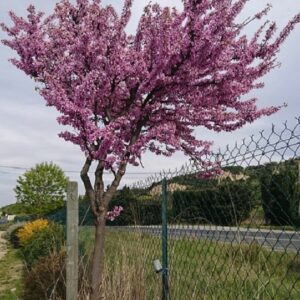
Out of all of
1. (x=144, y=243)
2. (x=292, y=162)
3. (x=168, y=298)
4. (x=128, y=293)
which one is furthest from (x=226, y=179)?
(x=144, y=243)

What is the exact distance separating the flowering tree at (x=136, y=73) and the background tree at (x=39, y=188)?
4948cm

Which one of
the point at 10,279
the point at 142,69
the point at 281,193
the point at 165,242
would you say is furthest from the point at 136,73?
the point at 10,279

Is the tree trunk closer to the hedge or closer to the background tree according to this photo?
the hedge

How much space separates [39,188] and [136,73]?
170 ft

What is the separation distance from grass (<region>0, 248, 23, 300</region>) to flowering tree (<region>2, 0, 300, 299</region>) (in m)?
5.19

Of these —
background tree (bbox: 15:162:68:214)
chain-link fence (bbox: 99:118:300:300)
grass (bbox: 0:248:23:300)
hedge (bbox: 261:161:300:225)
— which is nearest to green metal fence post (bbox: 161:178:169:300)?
chain-link fence (bbox: 99:118:300:300)

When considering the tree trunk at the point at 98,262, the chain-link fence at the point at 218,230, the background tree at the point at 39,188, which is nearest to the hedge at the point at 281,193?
the chain-link fence at the point at 218,230

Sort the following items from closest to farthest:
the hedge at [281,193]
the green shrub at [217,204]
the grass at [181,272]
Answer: the hedge at [281,193]
the green shrub at [217,204]
the grass at [181,272]

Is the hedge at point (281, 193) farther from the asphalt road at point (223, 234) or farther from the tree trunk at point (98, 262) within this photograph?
the tree trunk at point (98, 262)

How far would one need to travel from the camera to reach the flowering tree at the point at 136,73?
207 inches

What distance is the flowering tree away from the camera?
5262mm

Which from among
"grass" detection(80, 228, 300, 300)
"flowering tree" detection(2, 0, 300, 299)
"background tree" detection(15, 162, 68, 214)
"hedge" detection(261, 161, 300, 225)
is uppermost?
"background tree" detection(15, 162, 68, 214)

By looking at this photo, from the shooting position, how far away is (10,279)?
40.8ft

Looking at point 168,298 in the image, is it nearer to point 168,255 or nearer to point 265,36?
point 168,255
